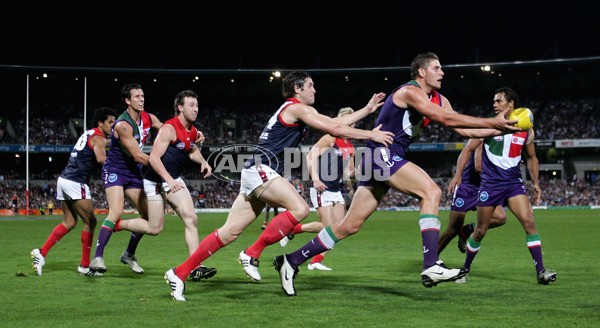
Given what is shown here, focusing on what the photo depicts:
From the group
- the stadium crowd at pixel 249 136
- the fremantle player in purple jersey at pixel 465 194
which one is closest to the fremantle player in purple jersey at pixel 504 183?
the fremantle player in purple jersey at pixel 465 194

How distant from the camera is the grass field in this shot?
19.6 feet

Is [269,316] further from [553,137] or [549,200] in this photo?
[553,137]

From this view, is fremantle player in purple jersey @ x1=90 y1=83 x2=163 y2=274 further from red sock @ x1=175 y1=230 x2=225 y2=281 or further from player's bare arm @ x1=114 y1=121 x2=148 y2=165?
red sock @ x1=175 y1=230 x2=225 y2=281

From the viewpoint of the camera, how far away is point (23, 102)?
Answer: 58.6 m

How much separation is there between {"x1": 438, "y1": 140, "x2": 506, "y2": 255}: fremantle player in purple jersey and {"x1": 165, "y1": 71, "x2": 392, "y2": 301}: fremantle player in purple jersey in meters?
2.53

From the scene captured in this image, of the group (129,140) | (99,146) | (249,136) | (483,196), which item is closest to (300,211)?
(483,196)

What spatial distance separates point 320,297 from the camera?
24.2ft

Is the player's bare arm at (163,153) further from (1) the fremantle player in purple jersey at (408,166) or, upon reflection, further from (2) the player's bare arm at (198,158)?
(1) the fremantle player in purple jersey at (408,166)

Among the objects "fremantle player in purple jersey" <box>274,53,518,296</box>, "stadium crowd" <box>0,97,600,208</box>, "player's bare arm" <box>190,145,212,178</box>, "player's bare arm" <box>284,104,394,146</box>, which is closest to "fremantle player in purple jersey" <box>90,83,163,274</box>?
"player's bare arm" <box>190,145,212,178</box>

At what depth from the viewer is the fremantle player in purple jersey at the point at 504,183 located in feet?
29.2

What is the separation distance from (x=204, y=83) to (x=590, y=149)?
110 ft

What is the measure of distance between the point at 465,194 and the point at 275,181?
3.54m

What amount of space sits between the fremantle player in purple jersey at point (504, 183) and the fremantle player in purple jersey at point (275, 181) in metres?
2.13

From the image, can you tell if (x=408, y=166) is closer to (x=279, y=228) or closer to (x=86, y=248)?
(x=279, y=228)
